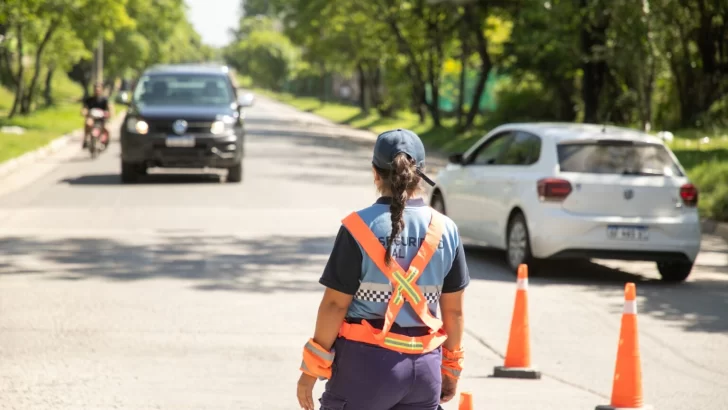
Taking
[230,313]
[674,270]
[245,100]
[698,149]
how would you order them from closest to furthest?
[230,313] → [674,270] → [245,100] → [698,149]

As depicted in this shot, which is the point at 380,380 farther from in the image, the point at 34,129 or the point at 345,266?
the point at 34,129

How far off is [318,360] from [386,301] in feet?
0.95

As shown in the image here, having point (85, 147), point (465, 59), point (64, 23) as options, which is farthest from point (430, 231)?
point (64, 23)

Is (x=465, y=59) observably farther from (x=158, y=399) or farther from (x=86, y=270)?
(x=158, y=399)

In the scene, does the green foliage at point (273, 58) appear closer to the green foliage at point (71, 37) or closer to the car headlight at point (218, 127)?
the green foliage at point (71, 37)

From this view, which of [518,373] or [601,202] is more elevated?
[601,202]

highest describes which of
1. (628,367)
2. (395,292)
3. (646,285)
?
(395,292)

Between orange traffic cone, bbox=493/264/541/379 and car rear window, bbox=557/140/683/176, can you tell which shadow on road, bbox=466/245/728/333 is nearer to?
car rear window, bbox=557/140/683/176

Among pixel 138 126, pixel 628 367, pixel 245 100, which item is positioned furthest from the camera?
pixel 245 100

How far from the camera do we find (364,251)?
14.0 ft

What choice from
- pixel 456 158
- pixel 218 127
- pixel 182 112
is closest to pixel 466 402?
pixel 456 158

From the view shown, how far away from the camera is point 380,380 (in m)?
4.23

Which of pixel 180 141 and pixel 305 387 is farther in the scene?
pixel 180 141

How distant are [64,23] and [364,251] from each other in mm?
43805
